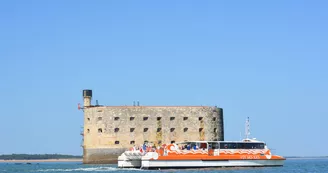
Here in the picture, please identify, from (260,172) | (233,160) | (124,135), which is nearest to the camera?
(260,172)

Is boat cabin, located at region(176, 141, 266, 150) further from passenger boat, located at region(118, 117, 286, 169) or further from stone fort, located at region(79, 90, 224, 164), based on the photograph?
stone fort, located at region(79, 90, 224, 164)

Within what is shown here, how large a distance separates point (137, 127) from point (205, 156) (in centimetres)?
1451

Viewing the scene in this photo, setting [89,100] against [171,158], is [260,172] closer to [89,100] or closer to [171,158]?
[171,158]

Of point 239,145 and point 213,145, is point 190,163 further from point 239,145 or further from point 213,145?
point 239,145

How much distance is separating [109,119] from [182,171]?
17.3 m

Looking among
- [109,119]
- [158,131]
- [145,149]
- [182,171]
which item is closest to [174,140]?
[158,131]

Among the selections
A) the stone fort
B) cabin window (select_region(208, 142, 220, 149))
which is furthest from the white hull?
the stone fort

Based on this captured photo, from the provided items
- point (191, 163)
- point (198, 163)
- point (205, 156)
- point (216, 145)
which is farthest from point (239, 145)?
point (191, 163)

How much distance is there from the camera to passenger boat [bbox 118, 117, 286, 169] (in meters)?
54.4

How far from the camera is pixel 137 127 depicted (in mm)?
68500

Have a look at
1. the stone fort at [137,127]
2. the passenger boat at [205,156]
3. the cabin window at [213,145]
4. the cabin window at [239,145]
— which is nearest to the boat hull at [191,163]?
the passenger boat at [205,156]

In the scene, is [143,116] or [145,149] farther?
[143,116]

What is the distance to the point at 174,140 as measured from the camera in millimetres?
69125

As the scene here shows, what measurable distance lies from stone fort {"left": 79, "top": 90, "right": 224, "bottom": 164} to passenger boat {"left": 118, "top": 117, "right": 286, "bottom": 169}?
992 cm
